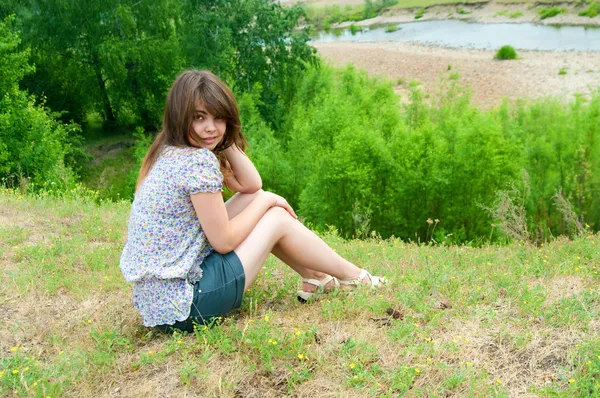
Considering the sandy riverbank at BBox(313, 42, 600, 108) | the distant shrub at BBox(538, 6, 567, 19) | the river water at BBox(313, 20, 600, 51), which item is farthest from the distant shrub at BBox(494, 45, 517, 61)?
the distant shrub at BBox(538, 6, 567, 19)

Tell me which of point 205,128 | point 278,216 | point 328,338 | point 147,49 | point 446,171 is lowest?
point 446,171

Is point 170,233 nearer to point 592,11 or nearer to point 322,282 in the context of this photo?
point 322,282

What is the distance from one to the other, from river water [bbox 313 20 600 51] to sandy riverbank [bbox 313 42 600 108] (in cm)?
210

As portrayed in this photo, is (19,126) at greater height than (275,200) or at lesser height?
lesser

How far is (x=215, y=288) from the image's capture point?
127 inches

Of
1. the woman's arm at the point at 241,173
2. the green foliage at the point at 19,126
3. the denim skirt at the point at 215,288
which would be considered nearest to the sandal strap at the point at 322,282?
the denim skirt at the point at 215,288

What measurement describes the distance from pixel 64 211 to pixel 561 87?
77.3 feet

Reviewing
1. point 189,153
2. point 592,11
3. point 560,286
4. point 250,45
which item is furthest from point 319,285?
point 592,11

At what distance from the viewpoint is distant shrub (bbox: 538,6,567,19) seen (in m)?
37.7

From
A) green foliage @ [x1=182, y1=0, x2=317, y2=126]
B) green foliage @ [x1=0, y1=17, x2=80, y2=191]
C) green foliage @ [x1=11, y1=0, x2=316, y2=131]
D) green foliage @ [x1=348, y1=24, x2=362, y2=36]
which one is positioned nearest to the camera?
green foliage @ [x1=0, y1=17, x2=80, y2=191]

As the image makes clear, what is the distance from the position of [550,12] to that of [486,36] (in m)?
5.60

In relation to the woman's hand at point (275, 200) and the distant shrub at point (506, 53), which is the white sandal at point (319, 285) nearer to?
the woman's hand at point (275, 200)

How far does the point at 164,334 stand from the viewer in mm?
3449

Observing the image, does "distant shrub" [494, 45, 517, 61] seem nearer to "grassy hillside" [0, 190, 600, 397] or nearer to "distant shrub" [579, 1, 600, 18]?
"distant shrub" [579, 1, 600, 18]
